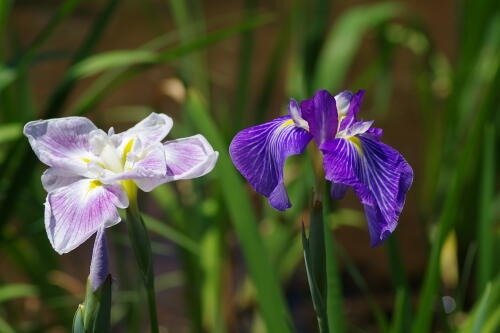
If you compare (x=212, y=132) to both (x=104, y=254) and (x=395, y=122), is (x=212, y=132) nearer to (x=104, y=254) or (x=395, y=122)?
(x=104, y=254)

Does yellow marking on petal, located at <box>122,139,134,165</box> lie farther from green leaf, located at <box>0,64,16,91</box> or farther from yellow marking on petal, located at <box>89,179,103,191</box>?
green leaf, located at <box>0,64,16,91</box>

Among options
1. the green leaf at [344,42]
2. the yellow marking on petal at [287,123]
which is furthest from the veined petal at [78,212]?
the green leaf at [344,42]

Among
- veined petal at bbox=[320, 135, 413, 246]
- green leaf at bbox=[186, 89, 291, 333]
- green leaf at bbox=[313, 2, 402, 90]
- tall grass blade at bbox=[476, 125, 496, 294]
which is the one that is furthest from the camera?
green leaf at bbox=[313, 2, 402, 90]

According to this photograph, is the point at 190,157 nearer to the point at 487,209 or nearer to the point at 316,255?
the point at 316,255

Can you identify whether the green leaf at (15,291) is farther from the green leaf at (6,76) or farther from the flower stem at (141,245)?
the flower stem at (141,245)

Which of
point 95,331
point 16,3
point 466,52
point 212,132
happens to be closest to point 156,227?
point 212,132

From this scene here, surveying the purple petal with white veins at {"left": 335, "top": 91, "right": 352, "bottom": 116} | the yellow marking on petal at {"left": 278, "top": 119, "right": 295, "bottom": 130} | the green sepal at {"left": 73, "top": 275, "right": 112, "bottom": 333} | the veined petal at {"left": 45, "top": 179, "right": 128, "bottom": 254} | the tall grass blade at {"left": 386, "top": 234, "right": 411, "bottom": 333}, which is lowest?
the tall grass blade at {"left": 386, "top": 234, "right": 411, "bottom": 333}

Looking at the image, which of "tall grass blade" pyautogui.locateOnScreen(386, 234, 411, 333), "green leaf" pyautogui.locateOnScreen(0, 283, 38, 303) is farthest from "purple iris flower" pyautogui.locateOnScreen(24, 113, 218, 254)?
"green leaf" pyautogui.locateOnScreen(0, 283, 38, 303)
